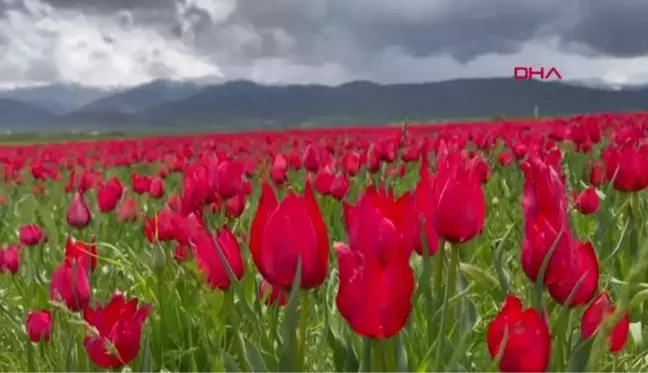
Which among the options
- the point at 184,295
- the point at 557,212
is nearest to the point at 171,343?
the point at 184,295

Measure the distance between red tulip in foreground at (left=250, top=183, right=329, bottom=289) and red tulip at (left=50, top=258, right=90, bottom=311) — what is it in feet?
2.77

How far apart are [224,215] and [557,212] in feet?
5.36

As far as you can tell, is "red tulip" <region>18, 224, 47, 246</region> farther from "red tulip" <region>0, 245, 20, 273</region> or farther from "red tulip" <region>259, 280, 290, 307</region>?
"red tulip" <region>259, 280, 290, 307</region>

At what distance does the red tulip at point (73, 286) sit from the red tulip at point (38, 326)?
0.55ft

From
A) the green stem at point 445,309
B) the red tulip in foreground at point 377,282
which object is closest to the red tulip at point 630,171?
the green stem at point 445,309

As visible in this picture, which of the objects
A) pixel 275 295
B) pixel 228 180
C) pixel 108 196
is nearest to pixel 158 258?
pixel 275 295

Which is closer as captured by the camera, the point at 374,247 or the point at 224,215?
the point at 374,247

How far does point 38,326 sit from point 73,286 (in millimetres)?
279

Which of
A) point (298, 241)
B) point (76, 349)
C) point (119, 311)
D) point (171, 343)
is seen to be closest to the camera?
point (298, 241)

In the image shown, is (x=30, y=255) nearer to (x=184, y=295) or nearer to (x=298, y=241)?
(x=184, y=295)

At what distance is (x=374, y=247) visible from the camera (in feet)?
3.88

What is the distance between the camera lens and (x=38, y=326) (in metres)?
2.21

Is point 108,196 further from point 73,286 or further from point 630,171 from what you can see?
point 630,171

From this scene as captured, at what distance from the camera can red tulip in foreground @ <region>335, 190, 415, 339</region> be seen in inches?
45.7
